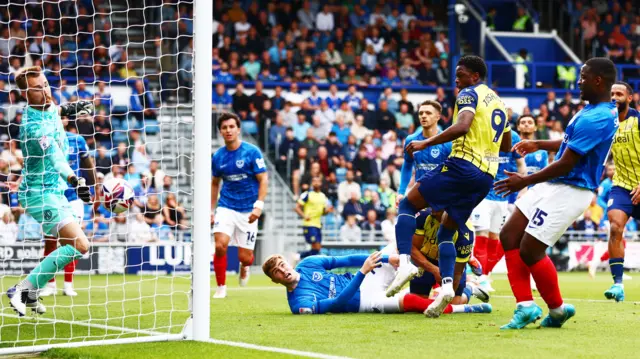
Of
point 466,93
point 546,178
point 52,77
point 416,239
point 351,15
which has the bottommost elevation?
point 416,239

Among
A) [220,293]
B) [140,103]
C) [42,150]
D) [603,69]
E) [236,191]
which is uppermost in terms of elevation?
[140,103]

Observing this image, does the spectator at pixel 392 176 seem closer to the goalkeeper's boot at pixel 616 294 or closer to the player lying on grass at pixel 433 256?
the goalkeeper's boot at pixel 616 294

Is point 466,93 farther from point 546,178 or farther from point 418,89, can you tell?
point 418,89

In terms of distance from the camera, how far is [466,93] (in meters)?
8.05

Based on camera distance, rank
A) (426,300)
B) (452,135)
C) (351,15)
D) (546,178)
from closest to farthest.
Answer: (546,178)
(452,135)
(426,300)
(351,15)

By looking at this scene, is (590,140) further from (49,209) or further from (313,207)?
(313,207)

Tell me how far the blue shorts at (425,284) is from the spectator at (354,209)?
1238 centimetres

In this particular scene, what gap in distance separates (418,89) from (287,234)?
599 cm

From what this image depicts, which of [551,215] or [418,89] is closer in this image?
[551,215]

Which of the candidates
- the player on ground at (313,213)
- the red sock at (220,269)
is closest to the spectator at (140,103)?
the player on ground at (313,213)

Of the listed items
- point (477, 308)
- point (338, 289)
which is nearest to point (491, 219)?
point (477, 308)

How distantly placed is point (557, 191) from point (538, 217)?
251mm

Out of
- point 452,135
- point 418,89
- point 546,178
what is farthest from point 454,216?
point 418,89

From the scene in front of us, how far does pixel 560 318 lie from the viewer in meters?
7.50
